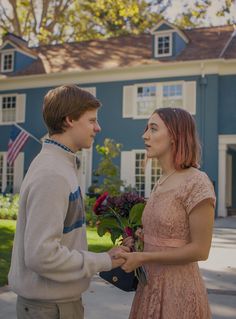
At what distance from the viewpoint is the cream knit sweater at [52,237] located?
1708 millimetres

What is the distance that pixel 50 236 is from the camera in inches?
66.9

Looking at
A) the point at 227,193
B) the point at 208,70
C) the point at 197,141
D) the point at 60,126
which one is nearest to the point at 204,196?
the point at 197,141

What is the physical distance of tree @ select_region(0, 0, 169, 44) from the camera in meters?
24.0

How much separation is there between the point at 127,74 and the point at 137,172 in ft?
13.3

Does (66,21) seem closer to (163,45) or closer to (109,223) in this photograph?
(163,45)

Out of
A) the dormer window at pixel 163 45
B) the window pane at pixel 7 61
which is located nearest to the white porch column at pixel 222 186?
the dormer window at pixel 163 45

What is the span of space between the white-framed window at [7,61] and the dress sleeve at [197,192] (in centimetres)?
2055

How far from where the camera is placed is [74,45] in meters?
22.8

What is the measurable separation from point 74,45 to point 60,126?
2168cm

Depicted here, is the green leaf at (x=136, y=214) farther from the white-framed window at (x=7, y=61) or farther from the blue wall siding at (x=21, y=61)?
the white-framed window at (x=7, y=61)

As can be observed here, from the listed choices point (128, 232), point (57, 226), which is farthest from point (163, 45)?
point (57, 226)

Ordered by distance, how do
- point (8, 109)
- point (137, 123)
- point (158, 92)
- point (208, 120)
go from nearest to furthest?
point (208, 120) → point (158, 92) → point (137, 123) → point (8, 109)

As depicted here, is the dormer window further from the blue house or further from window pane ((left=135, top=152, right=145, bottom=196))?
window pane ((left=135, top=152, right=145, bottom=196))

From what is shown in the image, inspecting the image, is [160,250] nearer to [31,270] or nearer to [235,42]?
[31,270]
